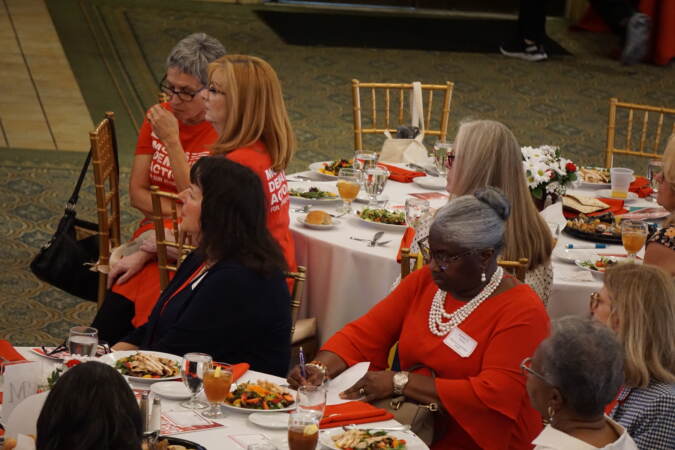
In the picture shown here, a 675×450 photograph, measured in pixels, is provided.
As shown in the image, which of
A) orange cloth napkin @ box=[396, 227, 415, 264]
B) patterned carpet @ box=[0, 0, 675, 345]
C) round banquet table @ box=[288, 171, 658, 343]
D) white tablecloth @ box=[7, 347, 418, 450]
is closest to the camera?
white tablecloth @ box=[7, 347, 418, 450]

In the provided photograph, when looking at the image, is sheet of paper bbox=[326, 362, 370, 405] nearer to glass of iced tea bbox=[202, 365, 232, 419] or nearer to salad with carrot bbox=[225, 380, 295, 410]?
salad with carrot bbox=[225, 380, 295, 410]

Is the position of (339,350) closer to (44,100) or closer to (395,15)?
(44,100)

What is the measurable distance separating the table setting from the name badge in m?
0.35

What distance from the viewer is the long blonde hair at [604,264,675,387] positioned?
2.79 metres

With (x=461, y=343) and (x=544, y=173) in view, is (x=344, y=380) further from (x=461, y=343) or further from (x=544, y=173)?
(x=544, y=173)

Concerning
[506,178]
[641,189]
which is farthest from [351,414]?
[641,189]

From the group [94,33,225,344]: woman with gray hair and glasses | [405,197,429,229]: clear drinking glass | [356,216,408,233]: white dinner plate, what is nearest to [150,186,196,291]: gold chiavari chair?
[94,33,225,344]: woman with gray hair and glasses

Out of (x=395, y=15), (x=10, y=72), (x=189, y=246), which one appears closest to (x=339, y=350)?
(x=189, y=246)

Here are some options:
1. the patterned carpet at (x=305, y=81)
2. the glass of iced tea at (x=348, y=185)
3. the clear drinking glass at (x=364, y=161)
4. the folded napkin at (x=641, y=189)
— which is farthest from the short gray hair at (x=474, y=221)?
the patterned carpet at (x=305, y=81)

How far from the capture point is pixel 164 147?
4.69 metres

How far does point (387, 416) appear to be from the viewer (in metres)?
2.80

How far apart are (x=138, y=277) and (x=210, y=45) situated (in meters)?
1.06

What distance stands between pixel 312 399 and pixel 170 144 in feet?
7.05

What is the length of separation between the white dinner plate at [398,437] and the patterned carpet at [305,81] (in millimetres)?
3858
